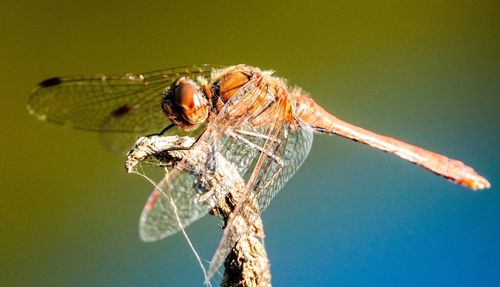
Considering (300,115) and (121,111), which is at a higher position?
(300,115)

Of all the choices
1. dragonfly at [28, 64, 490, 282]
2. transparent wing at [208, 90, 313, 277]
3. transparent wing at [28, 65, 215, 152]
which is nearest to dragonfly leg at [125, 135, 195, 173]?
dragonfly at [28, 64, 490, 282]

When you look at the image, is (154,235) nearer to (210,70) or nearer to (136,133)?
(136,133)

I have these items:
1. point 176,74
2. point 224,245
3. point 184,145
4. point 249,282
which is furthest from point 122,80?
point 249,282

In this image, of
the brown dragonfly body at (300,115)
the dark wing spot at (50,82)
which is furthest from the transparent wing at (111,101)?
the brown dragonfly body at (300,115)

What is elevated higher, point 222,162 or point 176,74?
point 176,74

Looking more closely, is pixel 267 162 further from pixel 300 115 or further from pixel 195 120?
pixel 300 115

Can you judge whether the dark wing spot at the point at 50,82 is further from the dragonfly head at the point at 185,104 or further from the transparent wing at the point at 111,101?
the dragonfly head at the point at 185,104

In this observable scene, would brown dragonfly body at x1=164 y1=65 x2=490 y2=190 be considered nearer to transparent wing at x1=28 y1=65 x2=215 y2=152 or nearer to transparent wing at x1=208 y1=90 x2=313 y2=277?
transparent wing at x1=208 y1=90 x2=313 y2=277

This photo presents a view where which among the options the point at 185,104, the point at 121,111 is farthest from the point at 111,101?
the point at 185,104
